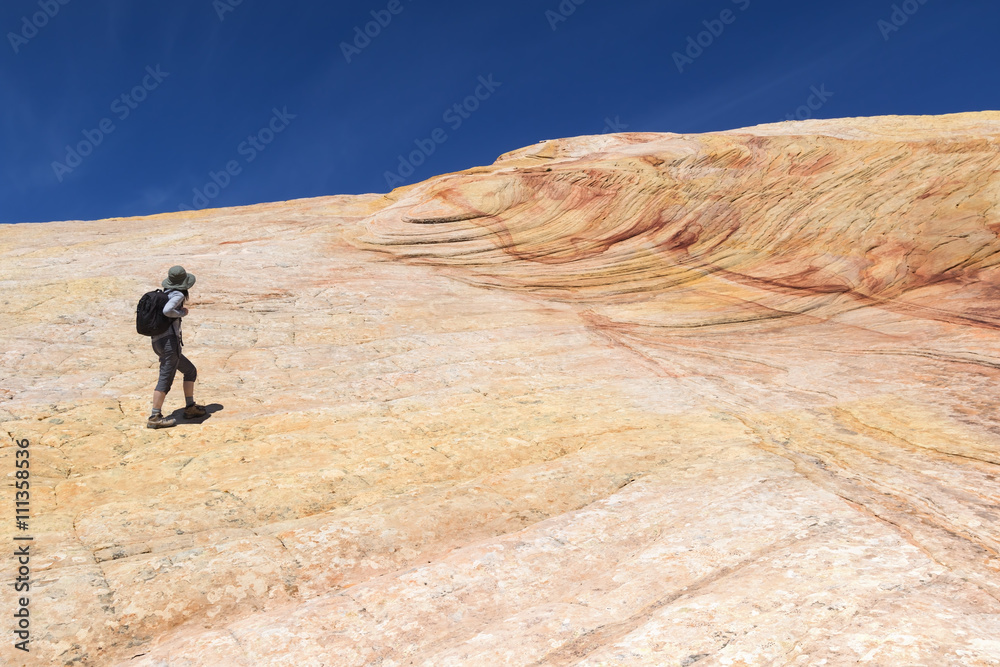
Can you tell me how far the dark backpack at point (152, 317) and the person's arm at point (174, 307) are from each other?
0.41ft

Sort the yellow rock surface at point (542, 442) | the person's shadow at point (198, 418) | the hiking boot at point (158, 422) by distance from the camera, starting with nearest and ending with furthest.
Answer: the yellow rock surface at point (542, 442)
the hiking boot at point (158, 422)
the person's shadow at point (198, 418)

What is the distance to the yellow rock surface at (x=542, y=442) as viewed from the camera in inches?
197

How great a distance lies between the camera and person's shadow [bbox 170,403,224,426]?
30.3ft

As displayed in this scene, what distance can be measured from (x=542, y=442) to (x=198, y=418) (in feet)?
17.5

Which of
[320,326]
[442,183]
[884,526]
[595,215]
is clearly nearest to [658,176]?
[595,215]

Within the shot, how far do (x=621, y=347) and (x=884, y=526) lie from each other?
8054 millimetres

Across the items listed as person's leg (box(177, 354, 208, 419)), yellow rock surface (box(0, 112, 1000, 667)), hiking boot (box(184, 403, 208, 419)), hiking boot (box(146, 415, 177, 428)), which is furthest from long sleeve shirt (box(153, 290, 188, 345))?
yellow rock surface (box(0, 112, 1000, 667))

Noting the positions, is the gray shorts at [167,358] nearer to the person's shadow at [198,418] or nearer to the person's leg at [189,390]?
the person's leg at [189,390]

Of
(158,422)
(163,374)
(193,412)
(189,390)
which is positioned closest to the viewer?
(158,422)

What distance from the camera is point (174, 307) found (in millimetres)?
9000

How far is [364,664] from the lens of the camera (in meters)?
4.72

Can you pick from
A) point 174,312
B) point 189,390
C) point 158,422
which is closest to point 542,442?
point 189,390

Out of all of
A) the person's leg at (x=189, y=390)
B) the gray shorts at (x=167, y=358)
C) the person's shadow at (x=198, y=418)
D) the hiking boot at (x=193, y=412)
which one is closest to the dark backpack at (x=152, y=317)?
the gray shorts at (x=167, y=358)

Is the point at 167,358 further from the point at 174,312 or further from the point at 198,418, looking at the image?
the point at 198,418
